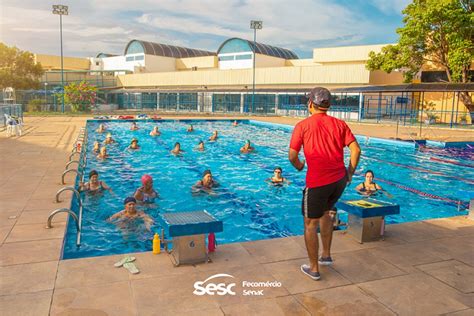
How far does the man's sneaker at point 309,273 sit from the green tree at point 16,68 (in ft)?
165

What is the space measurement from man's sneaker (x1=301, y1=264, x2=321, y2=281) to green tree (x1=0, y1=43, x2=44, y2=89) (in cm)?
5020

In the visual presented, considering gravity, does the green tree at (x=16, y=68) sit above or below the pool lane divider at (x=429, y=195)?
above

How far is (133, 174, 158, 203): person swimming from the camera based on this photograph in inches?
356

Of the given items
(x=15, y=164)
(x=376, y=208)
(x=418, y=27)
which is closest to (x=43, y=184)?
(x=15, y=164)

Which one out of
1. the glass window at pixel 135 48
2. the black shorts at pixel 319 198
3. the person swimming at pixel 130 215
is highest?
the glass window at pixel 135 48

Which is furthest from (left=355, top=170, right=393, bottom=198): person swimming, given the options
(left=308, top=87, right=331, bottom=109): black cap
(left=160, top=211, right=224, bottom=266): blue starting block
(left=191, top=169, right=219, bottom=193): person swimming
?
(left=308, top=87, right=331, bottom=109): black cap

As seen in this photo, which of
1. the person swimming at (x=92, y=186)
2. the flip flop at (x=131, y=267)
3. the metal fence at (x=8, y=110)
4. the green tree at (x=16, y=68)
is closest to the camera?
the flip flop at (x=131, y=267)

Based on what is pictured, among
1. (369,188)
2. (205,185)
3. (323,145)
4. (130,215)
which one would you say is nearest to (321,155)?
(323,145)

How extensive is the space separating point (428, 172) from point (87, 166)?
474 inches

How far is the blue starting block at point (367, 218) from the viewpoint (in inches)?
209

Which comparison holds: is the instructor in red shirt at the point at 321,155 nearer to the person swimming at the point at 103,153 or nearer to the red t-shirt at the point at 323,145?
the red t-shirt at the point at 323,145

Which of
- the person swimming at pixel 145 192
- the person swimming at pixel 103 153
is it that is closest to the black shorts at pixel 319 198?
the person swimming at pixel 145 192

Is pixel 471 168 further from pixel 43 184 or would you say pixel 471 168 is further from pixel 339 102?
pixel 339 102

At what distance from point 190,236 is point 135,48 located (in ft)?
216
